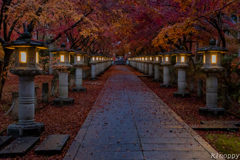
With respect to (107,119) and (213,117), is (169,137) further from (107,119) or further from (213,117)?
(213,117)

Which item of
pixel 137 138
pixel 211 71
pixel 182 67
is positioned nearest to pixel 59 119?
pixel 137 138

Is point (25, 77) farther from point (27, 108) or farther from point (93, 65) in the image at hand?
point (93, 65)

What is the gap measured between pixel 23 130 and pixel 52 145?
53.8 inches

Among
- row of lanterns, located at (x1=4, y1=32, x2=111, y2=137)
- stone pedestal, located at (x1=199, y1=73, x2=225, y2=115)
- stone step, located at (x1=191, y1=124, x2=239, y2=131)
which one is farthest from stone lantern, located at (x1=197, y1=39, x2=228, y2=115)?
row of lanterns, located at (x1=4, y1=32, x2=111, y2=137)

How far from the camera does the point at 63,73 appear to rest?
10.7 m

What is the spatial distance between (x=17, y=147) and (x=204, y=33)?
14822mm

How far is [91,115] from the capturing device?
8070mm

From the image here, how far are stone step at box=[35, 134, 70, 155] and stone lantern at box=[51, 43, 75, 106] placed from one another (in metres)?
4.94

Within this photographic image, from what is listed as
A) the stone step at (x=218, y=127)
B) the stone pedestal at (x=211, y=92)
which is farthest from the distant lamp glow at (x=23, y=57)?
the stone pedestal at (x=211, y=92)

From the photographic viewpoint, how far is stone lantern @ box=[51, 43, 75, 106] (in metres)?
10.4

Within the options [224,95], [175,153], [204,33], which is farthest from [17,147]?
[204,33]

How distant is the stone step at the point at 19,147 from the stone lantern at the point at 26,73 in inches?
21.7

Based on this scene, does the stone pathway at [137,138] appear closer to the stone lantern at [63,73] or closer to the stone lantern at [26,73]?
the stone lantern at [26,73]

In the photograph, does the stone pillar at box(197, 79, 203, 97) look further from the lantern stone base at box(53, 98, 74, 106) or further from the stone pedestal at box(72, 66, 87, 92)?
the stone pedestal at box(72, 66, 87, 92)
